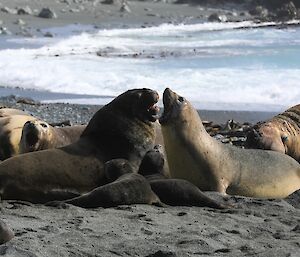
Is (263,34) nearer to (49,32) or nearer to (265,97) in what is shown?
(49,32)

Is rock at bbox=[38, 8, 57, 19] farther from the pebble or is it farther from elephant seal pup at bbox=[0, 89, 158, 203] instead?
elephant seal pup at bbox=[0, 89, 158, 203]

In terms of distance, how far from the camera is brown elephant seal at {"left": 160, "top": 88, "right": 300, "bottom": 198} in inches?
263

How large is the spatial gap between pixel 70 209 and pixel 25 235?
0.93 m

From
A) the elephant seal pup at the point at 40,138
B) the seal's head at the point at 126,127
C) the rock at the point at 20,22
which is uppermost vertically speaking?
the seal's head at the point at 126,127

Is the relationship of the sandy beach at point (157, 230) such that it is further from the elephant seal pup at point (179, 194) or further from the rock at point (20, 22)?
the rock at point (20, 22)

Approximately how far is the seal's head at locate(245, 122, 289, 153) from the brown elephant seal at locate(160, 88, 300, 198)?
1.50 m

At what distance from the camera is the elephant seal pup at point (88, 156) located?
598 cm

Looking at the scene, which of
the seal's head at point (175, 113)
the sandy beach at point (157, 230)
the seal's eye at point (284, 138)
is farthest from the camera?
the seal's eye at point (284, 138)

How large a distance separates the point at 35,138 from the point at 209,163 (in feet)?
4.67

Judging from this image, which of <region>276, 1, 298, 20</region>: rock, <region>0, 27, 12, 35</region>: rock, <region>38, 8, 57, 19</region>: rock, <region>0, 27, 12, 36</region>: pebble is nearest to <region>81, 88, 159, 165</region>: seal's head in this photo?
<region>0, 27, 12, 36</region>: pebble

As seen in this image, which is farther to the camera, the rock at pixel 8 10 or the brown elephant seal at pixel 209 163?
the rock at pixel 8 10

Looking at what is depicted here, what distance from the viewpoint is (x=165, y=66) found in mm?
19094

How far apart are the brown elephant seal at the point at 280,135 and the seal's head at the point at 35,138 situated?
84.4 inches

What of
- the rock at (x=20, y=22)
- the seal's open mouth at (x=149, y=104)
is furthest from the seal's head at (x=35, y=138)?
the rock at (x=20, y=22)
